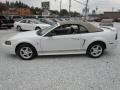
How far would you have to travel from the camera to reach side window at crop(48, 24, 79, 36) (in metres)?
5.97

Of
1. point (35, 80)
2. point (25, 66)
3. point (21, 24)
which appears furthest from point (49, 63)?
point (21, 24)

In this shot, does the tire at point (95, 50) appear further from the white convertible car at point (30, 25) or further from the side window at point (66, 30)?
the white convertible car at point (30, 25)

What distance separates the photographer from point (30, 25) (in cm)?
1702

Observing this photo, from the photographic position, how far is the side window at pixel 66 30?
235 inches

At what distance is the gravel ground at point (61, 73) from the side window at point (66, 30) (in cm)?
94

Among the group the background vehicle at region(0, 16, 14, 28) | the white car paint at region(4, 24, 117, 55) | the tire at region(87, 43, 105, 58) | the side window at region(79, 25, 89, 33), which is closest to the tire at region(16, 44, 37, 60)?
the white car paint at region(4, 24, 117, 55)

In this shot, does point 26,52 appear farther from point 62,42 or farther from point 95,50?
point 95,50

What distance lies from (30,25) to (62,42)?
11730 mm

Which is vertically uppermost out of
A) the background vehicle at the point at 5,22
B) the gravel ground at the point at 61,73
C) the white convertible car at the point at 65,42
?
the background vehicle at the point at 5,22

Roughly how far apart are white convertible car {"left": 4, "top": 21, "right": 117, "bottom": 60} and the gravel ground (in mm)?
298

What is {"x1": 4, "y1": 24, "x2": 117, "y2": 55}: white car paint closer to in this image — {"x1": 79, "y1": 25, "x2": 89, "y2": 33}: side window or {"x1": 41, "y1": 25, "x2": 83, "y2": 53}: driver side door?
{"x1": 41, "y1": 25, "x2": 83, "y2": 53}: driver side door

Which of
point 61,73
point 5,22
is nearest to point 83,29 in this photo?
point 61,73

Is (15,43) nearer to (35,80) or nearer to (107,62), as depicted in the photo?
(35,80)

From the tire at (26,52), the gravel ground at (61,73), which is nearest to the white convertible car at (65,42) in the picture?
the tire at (26,52)
